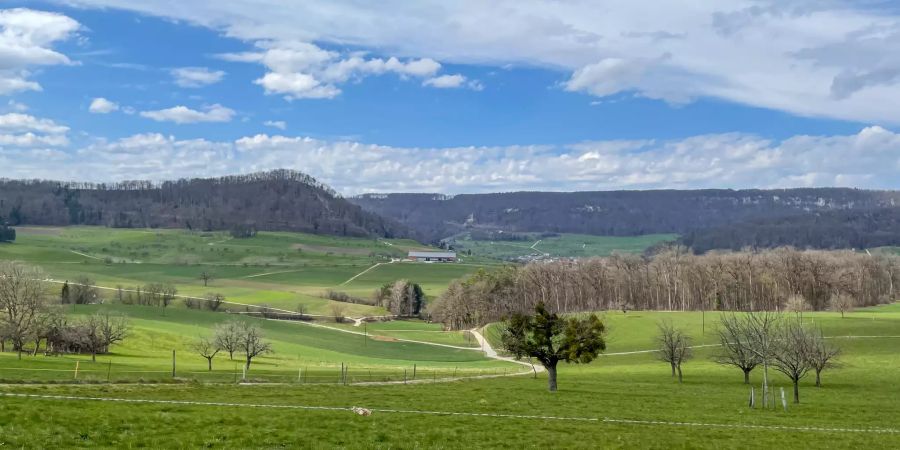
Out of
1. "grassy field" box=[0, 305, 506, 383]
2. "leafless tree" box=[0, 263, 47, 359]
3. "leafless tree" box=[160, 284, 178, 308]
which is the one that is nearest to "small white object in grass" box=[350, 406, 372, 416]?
"grassy field" box=[0, 305, 506, 383]

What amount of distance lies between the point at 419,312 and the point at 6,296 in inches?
4817

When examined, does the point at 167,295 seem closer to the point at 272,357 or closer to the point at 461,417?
the point at 272,357

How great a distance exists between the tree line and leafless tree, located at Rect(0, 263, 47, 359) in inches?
3646

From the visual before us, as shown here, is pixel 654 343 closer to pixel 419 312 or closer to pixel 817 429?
pixel 817 429

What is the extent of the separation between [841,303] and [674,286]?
3792cm

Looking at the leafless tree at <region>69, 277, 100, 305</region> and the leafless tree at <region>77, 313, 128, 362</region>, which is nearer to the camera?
the leafless tree at <region>77, 313, 128, 362</region>

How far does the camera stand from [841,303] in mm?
131000

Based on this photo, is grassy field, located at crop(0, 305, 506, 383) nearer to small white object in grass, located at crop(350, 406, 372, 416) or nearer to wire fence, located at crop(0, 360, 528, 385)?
wire fence, located at crop(0, 360, 528, 385)

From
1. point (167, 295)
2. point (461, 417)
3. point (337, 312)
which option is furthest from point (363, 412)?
point (167, 295)

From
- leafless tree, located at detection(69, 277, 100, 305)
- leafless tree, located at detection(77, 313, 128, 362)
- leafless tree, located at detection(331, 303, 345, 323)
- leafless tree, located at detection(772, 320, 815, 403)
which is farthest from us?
leafless tree, located at detection(331, 303, 345, 323)

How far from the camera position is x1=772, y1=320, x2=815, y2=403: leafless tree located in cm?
4822

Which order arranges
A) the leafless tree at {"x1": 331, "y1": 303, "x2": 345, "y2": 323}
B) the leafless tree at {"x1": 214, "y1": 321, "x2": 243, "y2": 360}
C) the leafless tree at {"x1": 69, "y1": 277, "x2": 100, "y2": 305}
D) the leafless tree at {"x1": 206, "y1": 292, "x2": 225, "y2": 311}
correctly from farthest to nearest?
1. the leafless tree at {"x1": 331, "y1": 303, "x2": 345, "y2": 323}
2. the leafless tree at {"x1": 206, "y1": 292, "x2": 225, "y2": 311}
3. the leafless tree at {"x1": 69, "y1": 277, "x2": 100, "y2": 305}
4. the leafless tree at {"x1": 214, "y1": 321, "x2": 243, "y2": 360}

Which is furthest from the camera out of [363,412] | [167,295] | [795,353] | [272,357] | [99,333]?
[167,295]

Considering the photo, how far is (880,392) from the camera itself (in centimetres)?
5269
